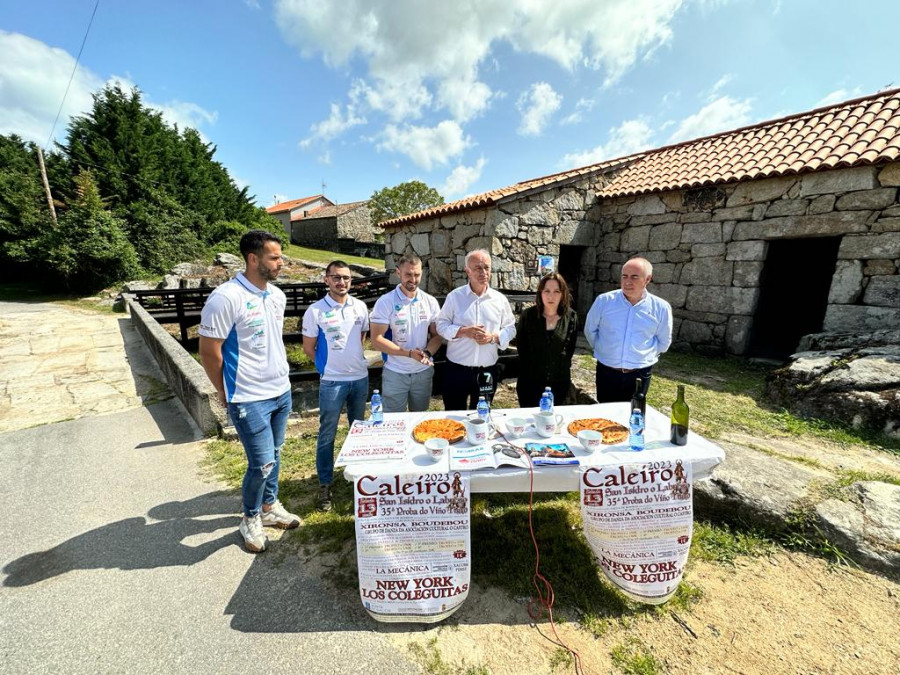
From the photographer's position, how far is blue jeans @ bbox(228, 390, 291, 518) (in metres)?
2.41

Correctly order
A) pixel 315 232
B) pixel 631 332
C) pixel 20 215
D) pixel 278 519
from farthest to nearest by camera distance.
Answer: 1. pixel 315 232
2. pixel 20 215
3. pixel 631 332
4. pixel 278 519

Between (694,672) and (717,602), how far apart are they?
0.54 meters

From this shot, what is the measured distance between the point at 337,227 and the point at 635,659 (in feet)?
108

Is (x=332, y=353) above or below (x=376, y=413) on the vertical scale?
above

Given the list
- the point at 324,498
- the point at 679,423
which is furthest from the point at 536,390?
the point at 324,498

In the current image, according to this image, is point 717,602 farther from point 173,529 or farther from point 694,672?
point 173,529

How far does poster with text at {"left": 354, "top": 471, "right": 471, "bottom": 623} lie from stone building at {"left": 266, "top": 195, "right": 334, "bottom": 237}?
40.3m

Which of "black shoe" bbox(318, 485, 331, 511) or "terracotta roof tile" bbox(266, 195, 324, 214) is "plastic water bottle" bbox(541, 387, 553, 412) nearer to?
"black shoe" bbox(318, 485, 331, 511)

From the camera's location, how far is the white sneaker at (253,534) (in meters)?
2.58

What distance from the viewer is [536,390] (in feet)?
10.9

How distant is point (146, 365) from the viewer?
6977 millimetres

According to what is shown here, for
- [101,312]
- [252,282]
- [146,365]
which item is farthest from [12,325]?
[252,282]

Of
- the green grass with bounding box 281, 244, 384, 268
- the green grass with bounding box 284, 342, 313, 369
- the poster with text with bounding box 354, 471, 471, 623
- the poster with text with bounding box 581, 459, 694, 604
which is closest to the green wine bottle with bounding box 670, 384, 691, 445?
the poster with text with bounding box 581, 459, 694, 604

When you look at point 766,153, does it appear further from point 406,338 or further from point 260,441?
point 260,441
